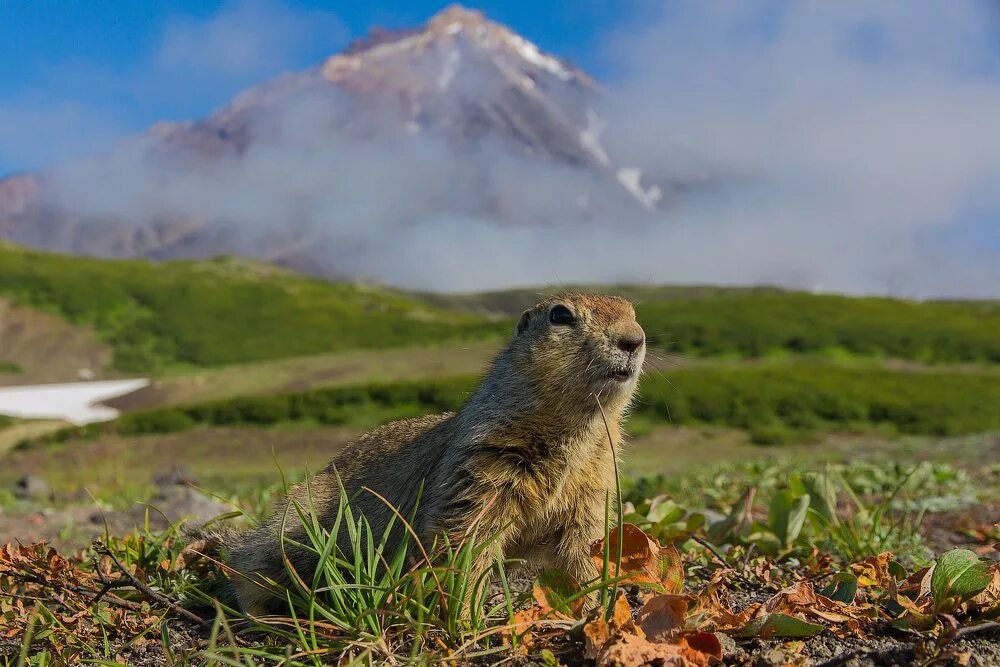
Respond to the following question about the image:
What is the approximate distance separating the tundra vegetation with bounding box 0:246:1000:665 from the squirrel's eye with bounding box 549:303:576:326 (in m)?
0.81

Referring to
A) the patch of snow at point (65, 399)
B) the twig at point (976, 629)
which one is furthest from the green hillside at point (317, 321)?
the twig at point (976, 629)

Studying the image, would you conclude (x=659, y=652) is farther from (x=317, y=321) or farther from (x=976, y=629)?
(x=317, y=321)

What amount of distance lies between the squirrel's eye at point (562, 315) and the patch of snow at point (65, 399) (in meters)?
48.1

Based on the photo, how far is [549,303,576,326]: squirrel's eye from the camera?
439 cm

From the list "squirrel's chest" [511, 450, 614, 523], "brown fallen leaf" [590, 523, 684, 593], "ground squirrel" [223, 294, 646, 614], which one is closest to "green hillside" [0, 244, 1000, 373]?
"ground squirrel" [223, 294, 646, 614]

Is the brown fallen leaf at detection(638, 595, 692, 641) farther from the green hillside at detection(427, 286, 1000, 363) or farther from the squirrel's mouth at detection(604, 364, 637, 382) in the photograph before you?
the green hillside at detection(427, 286, 1000, 363)

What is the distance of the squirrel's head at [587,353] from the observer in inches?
161

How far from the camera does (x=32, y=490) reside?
16.1m

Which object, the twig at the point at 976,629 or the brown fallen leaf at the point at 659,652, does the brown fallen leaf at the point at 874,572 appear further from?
the brown fallen leaf at the point at 659,652

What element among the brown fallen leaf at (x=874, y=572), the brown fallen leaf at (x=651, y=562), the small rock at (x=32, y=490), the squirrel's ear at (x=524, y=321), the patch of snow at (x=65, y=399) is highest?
the squirrel's ear at (x=524, y=321)

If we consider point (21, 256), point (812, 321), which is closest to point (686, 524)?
point (812, 321)

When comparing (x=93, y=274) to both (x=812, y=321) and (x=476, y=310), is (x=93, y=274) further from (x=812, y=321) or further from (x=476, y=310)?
(x=476, y=310)

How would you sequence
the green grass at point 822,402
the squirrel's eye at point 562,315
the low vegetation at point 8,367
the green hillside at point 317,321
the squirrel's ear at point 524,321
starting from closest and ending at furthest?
the squirrel's eye at point 562,315, the squirrel's ear at point 524,321, the green grass at point 822,402, the green hillside at point 317,321, the low vegetation at point 8,367

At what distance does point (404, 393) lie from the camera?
131ft
